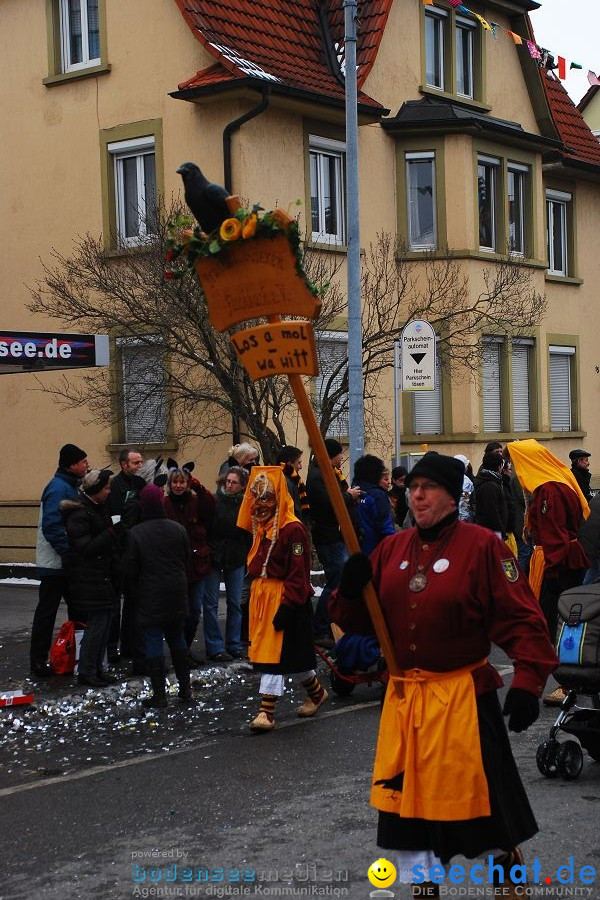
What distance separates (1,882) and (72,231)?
51.4 ft

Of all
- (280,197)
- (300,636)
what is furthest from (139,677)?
(280,197)

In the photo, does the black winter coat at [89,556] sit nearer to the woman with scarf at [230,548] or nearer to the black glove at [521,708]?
the woman with scarf at [230,548]

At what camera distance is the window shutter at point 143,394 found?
59.3ft

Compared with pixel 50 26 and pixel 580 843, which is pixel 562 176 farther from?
pixel 580 843

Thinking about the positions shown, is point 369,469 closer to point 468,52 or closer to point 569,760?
point 569,760

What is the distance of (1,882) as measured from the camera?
5.55 metres

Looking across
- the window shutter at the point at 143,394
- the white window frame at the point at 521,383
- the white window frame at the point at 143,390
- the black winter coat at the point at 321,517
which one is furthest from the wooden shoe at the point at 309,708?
the white window frame at the point at 521,383

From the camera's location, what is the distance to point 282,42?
19.7 metres

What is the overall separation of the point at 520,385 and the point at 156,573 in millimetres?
14401

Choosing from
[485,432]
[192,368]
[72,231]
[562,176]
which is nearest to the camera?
[192,368]

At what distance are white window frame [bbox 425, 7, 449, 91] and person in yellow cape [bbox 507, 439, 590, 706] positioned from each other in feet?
45.9

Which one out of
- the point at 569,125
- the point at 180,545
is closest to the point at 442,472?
the point at 180,545

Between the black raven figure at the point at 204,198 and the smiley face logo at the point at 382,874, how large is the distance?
2.68m

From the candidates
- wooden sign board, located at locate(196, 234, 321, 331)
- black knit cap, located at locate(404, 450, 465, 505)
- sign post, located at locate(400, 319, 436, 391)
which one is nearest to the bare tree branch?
sign post, located at locate(400, 319, 436, 391)
